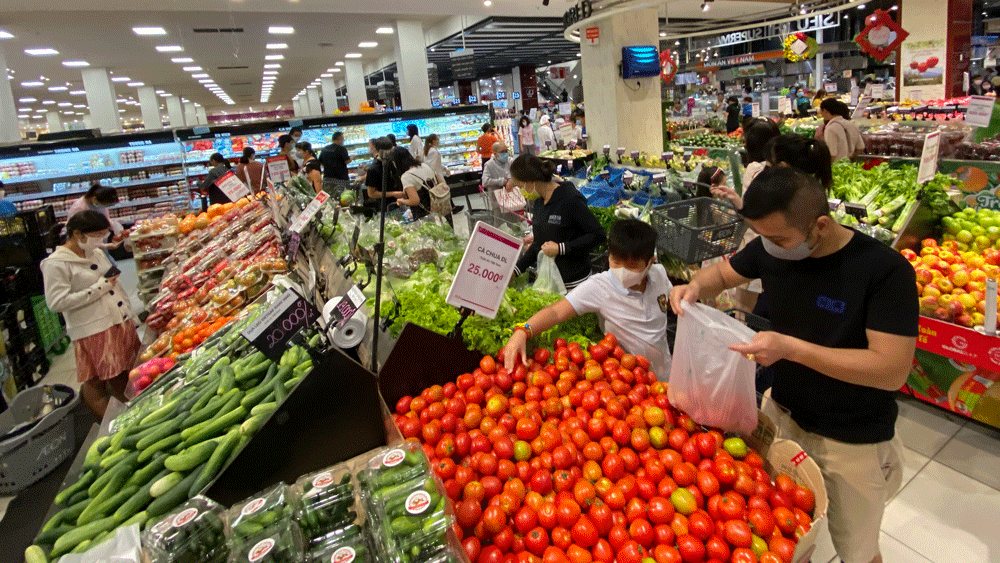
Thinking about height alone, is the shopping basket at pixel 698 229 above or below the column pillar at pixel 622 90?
below

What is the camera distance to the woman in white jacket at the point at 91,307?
384 cm

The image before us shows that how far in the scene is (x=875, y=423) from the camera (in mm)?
1674

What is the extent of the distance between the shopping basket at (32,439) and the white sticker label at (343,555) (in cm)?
332

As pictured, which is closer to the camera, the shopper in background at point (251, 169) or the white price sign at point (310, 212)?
the white price sign at point (310, 212)

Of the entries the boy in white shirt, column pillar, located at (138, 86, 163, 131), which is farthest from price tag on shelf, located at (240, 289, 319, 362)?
column pillar, located at (138, 86, 163, 131)

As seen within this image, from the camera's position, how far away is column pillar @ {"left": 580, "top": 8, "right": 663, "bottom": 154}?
30.3ft

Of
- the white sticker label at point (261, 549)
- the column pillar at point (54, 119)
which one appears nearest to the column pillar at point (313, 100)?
the column pillar at point (54, 119)

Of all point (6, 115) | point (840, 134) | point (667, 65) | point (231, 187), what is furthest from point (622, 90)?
point (6, 115)

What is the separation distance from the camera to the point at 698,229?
111 inches

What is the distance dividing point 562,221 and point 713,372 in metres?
1.84

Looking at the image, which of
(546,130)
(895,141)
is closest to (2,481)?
(895,141)

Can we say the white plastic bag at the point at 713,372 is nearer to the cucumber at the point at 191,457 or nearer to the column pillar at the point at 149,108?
the cucumber at the point at 191,457

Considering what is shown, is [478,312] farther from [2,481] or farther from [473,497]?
[2,481]

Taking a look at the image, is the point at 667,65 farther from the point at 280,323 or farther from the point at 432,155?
the point at 280,323
